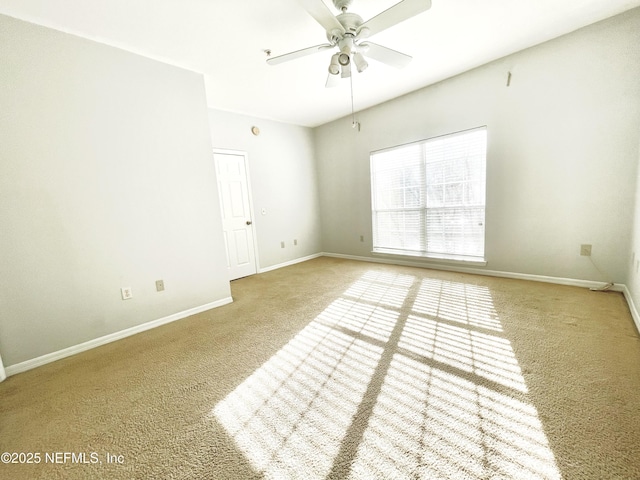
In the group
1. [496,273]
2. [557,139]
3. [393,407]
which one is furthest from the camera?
[496,273]

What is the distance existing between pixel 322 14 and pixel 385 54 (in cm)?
72

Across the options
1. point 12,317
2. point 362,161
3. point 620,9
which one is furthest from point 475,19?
point 12,317

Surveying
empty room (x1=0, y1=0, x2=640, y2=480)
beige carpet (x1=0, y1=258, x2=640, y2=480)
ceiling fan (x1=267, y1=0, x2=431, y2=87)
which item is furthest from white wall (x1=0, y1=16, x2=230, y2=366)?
ceiling fan (x1=267, y1=0, x2=431, y2=87)

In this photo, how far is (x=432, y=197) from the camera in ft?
12.5

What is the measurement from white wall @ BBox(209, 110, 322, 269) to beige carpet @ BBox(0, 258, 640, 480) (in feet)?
7.63

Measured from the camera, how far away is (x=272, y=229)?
4.70 meters

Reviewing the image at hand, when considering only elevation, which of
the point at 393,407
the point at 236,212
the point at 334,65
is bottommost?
the point at 393,407

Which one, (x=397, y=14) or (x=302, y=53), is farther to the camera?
(x=302, y=53)

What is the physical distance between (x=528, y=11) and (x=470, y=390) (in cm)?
315

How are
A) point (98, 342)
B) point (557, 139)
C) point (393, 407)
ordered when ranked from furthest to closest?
point (557, 139) < point (98, 342) < point (393, 407)

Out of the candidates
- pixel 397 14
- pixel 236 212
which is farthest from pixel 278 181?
pixel 397 14

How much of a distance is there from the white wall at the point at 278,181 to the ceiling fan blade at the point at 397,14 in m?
2.84

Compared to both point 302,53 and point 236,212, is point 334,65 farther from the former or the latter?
point 236,212

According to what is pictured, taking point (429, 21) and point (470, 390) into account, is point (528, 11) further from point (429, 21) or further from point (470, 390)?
point (470, 390)
